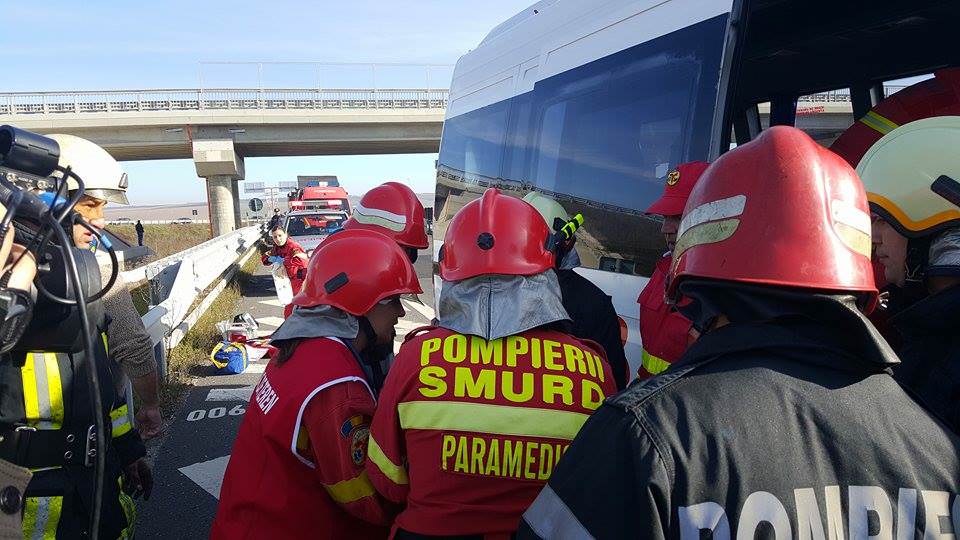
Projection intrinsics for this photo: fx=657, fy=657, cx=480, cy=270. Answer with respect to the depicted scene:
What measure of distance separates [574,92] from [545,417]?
8.88 ft

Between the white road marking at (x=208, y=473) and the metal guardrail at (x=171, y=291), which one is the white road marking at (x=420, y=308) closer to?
the metal guardrail at (x=171, y=291)

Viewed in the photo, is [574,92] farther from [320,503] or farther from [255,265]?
[255,265]

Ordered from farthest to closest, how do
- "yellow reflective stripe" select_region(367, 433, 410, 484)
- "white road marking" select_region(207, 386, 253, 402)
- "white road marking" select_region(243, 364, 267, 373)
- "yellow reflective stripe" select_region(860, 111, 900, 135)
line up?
"white road marking" select_region(243, 364, 267, 373), "white road marking" select_region(207, 386, 253, 402), "yellow reflective stripe" select_region(860, 111, 900, 135), "yellow reflective stripe" select_region(367, 433, 410, 484)

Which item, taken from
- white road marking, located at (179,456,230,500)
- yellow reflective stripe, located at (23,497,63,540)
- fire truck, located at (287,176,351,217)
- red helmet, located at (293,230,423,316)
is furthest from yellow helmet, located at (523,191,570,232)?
fire truck, located at (287,176,351,217)

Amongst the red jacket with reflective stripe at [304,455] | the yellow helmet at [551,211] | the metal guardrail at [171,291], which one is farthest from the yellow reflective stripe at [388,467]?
the metal guardrail at [171,291]

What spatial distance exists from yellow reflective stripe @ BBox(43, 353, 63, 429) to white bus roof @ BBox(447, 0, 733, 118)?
2.84 meters

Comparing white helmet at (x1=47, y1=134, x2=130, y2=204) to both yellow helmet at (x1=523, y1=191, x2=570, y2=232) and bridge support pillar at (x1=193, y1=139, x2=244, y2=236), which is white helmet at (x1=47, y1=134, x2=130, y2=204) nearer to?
yellow helmet at (x1=523, y1=191, x2=570, y2=232)

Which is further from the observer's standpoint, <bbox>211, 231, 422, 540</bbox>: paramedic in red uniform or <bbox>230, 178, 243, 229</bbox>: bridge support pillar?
<bbox>230, 178, 243, 229</bbox>: bridge support pillar

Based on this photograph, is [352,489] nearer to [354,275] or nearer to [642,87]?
[354,275]

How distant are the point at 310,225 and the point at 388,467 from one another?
17.2 meters

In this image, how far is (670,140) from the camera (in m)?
3.18

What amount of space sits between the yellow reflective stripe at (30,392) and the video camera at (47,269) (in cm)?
7

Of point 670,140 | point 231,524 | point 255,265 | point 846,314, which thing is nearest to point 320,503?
point 231,524

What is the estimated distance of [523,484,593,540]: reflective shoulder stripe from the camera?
3.54 ft
